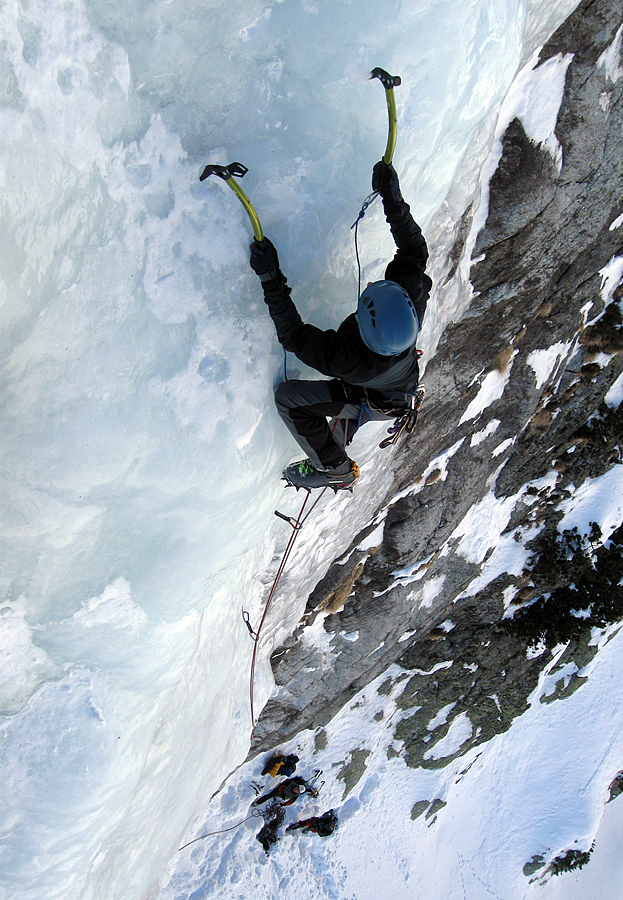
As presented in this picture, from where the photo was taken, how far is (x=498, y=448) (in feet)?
19.2

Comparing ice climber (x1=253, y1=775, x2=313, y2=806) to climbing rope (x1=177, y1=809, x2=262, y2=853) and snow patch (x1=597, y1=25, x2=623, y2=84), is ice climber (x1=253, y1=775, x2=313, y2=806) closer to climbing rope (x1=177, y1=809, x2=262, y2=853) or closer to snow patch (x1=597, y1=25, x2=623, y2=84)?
climbing rope (x1=177, y1=809, x2=262, y2=853)

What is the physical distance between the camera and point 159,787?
145 inches

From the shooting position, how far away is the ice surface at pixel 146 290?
2.08m

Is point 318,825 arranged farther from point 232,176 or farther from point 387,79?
point 387,79

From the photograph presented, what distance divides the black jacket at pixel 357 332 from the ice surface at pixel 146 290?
0.61ft

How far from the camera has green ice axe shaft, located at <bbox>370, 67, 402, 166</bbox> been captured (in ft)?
7.43

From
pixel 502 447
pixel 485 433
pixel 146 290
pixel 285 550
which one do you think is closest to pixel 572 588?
pixel 502 447

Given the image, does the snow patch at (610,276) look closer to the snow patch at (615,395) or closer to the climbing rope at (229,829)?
the snow patch at (615,395)

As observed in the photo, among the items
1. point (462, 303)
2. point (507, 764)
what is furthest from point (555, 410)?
point (507, 764)

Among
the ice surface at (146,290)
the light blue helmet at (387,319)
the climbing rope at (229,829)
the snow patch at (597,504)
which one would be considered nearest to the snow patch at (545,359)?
the ice surface at (146,290)

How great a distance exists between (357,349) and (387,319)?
0.25 m

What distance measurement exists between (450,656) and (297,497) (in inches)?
228

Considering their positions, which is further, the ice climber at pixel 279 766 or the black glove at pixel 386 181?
the ice climber at pixel 279 766

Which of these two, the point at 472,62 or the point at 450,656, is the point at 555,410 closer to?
the point at 450,656
